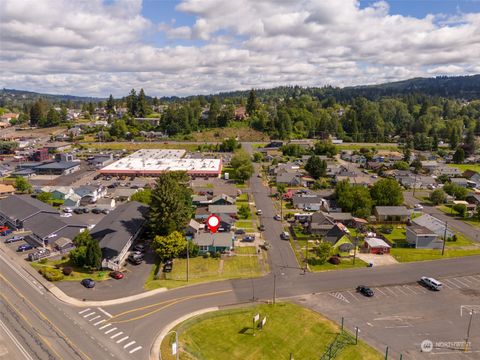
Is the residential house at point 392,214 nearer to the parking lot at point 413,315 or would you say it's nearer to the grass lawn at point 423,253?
the grass lawn at point 423,253

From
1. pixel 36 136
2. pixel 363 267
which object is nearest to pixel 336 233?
pixel 363 267

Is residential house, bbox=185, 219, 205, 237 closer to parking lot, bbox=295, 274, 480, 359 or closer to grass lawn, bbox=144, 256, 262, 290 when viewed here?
grass lawn, bbox=144, 256, 262, 290

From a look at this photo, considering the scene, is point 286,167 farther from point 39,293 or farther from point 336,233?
point 39,293

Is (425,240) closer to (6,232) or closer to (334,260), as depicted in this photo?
(334,260)

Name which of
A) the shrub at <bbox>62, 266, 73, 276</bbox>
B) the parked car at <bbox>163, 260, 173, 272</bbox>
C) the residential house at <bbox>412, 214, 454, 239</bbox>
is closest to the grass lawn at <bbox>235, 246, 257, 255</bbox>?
the parked car at <bbox>163, 260, 173, 272</bbox>

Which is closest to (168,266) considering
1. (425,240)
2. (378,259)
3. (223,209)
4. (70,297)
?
(70,297)
